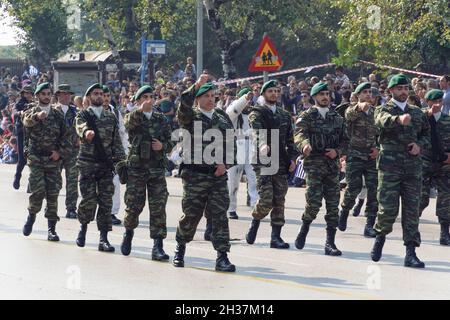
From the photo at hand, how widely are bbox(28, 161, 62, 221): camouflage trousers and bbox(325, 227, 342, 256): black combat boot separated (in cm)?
348

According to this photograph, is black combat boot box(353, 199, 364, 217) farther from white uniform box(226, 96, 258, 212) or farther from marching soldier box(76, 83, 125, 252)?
marching soldier box(76, 83, 125, 252)

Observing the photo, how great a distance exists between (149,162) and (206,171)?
3.32 ft

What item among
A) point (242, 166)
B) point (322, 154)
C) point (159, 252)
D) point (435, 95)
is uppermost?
point (435, 95)

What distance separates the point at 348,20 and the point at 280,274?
1527 cm

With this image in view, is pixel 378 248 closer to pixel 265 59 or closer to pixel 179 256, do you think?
pixel 179 256

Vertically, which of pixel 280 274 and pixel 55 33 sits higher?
pixel 55 33

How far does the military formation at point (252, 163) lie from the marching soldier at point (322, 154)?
0.01m

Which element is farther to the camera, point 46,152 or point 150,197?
point 46,152

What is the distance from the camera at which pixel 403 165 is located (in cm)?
1218

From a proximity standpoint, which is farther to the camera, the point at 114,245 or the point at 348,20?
the point at 348,20

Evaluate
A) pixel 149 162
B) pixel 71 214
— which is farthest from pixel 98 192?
pixel 71 214
